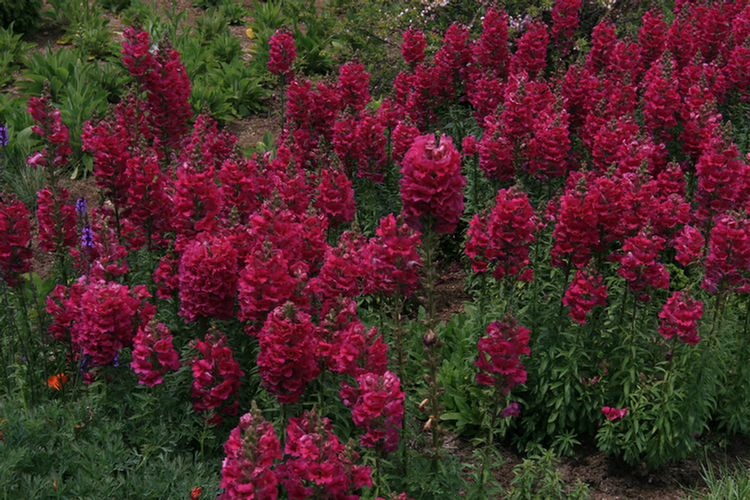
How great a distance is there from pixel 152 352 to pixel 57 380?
119 centimetres

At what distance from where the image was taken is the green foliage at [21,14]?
10.2 metres

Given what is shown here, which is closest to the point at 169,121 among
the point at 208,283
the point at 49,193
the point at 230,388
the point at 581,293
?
the point at 49,193

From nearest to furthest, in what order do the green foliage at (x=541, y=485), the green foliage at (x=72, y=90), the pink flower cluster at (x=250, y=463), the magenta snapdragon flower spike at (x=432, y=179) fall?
the pink flower cluster at (x=250, y=463) < the magenta snapdragon flower spike at (x=432, y=179) < the green foliage at (x=541, y=485) < the green foliage at (x=72, y=90)

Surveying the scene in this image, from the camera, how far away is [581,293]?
4004mm

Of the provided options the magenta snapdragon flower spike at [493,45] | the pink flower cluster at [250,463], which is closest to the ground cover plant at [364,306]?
the pink flower cluster at [250,463]

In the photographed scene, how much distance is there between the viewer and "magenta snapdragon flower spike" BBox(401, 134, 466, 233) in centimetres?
305

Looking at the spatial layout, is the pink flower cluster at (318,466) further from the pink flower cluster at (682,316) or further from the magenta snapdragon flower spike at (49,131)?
the magenta snapdragon flower spike at (49,131)

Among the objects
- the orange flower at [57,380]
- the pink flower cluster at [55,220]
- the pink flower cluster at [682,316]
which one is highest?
the pink flower cluster at [682,316]

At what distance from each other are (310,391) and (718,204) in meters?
3.13

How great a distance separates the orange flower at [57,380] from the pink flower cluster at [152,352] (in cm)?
99

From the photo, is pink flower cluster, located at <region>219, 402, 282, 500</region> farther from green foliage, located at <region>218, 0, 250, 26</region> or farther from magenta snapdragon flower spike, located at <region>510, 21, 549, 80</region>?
green foliage, located at <region>218, 0, 250, 26</region>

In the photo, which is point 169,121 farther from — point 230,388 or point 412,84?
point 230,388

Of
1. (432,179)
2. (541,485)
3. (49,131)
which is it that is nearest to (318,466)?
(432,179)

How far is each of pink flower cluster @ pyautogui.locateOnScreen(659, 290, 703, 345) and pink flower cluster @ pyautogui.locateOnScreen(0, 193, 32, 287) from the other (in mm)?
4062
